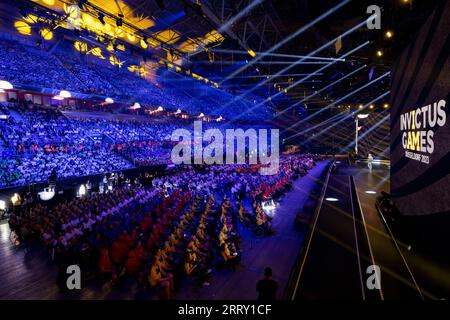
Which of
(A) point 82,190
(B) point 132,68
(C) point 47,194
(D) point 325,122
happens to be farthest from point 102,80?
(D) point 325,122

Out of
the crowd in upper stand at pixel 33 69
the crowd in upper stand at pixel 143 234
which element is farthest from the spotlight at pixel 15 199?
the crowd in upper stand at pixel 33 69

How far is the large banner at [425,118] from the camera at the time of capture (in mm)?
6816

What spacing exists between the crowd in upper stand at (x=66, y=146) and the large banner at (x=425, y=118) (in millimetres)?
18868

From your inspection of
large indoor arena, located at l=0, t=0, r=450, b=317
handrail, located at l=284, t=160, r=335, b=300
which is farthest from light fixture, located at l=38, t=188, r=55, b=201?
handrail, located at l=284, t=160, r=335, b=300

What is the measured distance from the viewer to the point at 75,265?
7.04 m

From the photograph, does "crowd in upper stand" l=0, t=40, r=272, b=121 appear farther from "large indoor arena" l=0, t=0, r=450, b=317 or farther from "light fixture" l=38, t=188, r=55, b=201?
"light fixture" l=38, t=188, r=55, b=201

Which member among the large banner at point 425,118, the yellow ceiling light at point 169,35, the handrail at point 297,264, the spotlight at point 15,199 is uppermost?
the yellow ceiling light at point 169,35

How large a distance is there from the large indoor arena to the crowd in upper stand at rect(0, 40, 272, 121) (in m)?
0.36

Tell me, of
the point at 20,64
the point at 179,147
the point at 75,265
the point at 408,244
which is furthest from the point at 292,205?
the point at 20,64

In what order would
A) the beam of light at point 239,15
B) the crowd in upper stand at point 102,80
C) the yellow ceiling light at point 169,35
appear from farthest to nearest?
the crowd in upper stand at point 102,80
the yellow ceiling light at point 169,35
the beam of light at point 239,15

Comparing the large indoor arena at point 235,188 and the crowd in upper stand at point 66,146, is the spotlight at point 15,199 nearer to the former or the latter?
the large indoor arena at point 235,188
